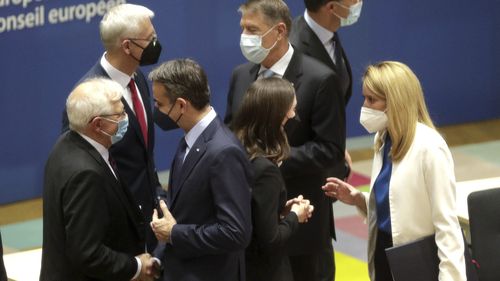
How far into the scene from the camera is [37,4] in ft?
28.8

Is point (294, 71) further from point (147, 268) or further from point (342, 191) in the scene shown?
point (147, 268)

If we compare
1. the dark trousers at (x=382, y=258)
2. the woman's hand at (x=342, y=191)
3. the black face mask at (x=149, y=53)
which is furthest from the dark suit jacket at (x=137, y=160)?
the dark trousers at (x=382, y=258)

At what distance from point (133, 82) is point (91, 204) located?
1.35 m

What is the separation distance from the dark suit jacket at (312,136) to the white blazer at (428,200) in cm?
91

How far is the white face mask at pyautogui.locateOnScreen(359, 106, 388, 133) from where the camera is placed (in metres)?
4.99

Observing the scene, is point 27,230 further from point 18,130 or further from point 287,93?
point 287,93

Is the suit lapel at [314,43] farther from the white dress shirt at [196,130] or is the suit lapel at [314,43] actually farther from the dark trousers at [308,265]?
the white dress shirt at [196,130]

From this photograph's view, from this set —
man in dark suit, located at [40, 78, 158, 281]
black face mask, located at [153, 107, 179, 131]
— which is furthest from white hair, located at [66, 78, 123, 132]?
black face mask, located at [153, 107, 179, 131]

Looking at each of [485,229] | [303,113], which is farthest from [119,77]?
[485,229]

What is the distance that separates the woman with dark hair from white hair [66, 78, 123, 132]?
612mm

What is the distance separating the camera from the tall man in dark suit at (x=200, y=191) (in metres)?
4.68

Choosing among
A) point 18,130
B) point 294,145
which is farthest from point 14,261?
point 18,130

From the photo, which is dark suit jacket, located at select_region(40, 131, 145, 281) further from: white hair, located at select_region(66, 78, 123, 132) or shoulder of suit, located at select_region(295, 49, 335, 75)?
shoulder of suit, located at select_region(295, 49, 335, 75)

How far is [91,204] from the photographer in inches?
185
